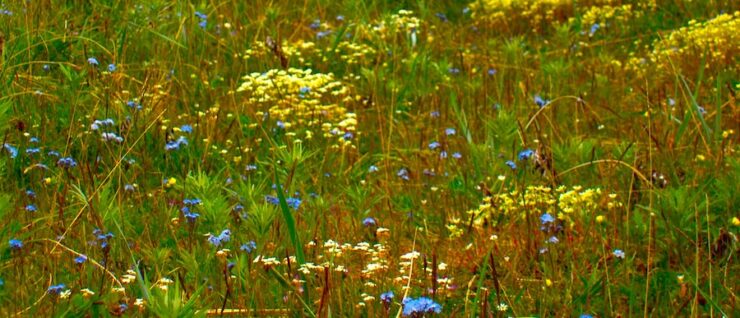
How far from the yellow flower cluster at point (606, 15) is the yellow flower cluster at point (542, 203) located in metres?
3.05

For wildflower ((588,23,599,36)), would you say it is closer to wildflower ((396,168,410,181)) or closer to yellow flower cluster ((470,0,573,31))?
yellow flower cluster ((470,0,573,31))

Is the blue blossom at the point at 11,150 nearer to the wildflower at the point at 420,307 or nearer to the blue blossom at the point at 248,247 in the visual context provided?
the blue blossom at the point at 248,247

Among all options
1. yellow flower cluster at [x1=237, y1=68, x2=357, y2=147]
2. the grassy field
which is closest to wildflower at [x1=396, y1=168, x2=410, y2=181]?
the grassy field

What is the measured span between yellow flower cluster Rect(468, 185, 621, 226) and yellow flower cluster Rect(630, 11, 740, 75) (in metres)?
1.96

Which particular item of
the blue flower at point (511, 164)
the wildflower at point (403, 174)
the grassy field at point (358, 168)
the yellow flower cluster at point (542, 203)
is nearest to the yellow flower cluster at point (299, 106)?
the grassy field at point (358, 168)

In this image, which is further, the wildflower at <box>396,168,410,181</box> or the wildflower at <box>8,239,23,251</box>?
the wildflower at <box>396,168,410,181</box>

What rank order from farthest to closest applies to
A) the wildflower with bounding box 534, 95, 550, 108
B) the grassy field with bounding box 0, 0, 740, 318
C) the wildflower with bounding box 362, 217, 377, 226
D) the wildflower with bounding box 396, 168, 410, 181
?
1. the wildflower with bounding box 534, 95, 550, 108
2. the wildflower with bounding box 396, 168, 410, 181
3. the wildflower with bounding box 362, 217, 377, 226
4. the grassy field with bounding box 0, 0, 740, 318

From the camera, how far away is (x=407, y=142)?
178 inches

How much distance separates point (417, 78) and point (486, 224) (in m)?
1.87

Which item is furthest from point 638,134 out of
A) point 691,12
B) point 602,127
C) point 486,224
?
point 691,12

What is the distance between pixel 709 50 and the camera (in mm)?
5430

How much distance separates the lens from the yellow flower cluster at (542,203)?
3305mm

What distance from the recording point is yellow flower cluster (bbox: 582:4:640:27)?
640 centimetres

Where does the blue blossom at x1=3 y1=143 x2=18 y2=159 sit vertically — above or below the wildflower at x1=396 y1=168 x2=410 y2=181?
above
